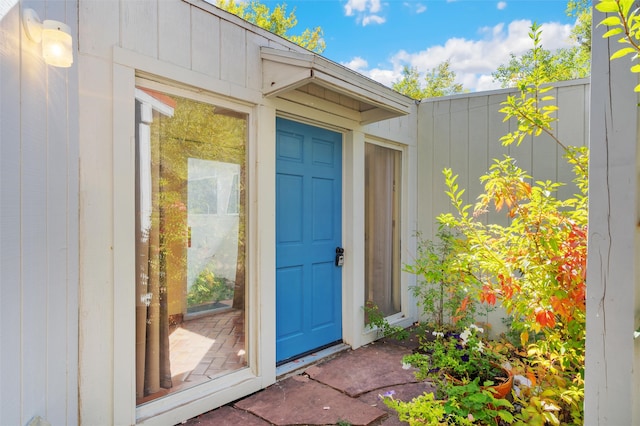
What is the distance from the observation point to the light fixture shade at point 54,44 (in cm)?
135

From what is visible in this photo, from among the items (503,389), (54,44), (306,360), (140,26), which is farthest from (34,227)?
(503,389)

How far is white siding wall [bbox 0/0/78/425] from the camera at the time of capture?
1.17 metres

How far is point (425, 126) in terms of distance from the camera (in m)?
Answer: 4.18

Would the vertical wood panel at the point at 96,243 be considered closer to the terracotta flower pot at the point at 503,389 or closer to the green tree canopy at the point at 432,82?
the terracotta flower pot at the point at 503,389

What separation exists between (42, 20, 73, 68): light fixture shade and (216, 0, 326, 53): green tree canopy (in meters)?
12.8

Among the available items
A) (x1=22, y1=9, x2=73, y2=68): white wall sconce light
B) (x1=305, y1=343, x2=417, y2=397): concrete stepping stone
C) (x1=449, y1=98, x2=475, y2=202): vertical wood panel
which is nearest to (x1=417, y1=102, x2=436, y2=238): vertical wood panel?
(x1=449, y1=98, x2=475, y2=202): vertical wood panel

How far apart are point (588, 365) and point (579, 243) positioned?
0.53m

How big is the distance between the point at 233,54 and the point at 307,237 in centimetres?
157

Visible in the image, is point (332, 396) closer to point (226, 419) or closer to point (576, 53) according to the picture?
point (226, 419)

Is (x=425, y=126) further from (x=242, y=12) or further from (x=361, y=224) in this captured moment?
(x=242, y=12)

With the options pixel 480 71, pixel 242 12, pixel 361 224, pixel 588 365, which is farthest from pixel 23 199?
pixel 480 71

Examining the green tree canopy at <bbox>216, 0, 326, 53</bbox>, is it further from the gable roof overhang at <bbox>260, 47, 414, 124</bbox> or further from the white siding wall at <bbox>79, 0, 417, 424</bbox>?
the white siding wall at <bbox>79, 0, 417, 424</bbox>

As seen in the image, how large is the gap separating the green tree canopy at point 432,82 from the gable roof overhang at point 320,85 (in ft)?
41.6

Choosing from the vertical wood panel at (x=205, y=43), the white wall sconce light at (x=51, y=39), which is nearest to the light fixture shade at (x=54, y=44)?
the white wall sconce light at (x=51, y=39)
